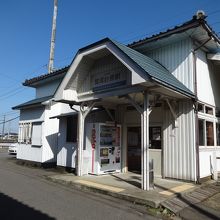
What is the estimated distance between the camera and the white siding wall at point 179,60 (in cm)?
977

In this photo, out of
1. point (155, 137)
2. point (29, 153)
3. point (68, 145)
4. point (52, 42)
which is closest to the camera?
point (155, 137)

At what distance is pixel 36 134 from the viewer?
15641mm

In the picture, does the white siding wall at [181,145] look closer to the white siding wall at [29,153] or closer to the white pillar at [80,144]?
the white pillar at [80,144]

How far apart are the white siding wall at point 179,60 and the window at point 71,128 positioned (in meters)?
5.44

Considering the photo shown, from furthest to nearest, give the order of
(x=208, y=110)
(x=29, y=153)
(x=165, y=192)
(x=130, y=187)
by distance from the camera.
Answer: (x=29, y=153) → (x=208, y=110) → (x=130, y=187) → (x=165, y=192)

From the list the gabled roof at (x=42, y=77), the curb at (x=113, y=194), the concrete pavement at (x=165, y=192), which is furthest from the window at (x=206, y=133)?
the gabled roof at (x=42, y=77)

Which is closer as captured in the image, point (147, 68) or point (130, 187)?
point (147, 68)

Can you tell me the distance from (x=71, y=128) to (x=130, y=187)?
6019mm

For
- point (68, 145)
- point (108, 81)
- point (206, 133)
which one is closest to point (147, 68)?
point (108, 81)

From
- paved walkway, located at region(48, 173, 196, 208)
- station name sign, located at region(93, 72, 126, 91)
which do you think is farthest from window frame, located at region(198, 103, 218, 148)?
station name sign, located at region(93, 72, 126, 91)

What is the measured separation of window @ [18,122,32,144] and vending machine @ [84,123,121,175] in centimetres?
624

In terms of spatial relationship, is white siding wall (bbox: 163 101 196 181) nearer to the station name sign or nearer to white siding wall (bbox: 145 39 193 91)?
white siding wall (bbox: 145 39 193 91)

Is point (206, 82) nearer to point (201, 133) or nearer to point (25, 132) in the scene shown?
point (201, 133)

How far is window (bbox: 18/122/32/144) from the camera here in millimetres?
16375
